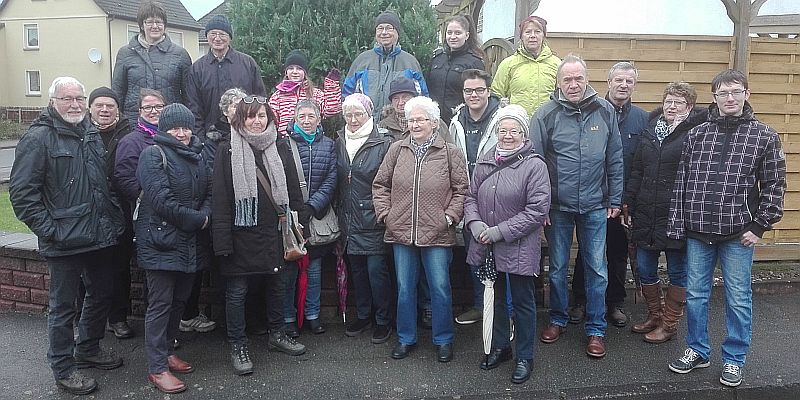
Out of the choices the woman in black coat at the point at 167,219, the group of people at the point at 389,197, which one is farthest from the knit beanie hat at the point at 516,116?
the woman in black coat at the point at 167,219

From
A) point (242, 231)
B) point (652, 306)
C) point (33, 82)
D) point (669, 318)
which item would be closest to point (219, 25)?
point (242, 231)

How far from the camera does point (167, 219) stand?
13.6ft

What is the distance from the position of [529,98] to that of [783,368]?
2710 mm

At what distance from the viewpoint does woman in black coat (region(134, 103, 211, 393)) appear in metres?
4.11

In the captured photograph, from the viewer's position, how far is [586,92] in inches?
182

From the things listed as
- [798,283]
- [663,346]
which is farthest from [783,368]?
[798,283]

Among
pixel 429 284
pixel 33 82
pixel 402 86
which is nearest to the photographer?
pixel 429 284

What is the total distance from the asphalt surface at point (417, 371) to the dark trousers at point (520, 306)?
250 millimetres

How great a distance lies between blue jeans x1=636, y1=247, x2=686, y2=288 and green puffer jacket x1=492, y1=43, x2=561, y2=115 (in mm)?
1440

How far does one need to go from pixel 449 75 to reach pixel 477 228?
1.84m

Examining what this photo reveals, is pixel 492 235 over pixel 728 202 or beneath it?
beneath

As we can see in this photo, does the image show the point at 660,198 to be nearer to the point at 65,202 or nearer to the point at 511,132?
the point at 511,132

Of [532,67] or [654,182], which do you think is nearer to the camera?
[654,182]

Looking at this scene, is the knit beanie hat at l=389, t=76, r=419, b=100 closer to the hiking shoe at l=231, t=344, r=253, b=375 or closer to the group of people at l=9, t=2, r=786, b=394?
the group of people at l=9, t=2, r=786, b=394
